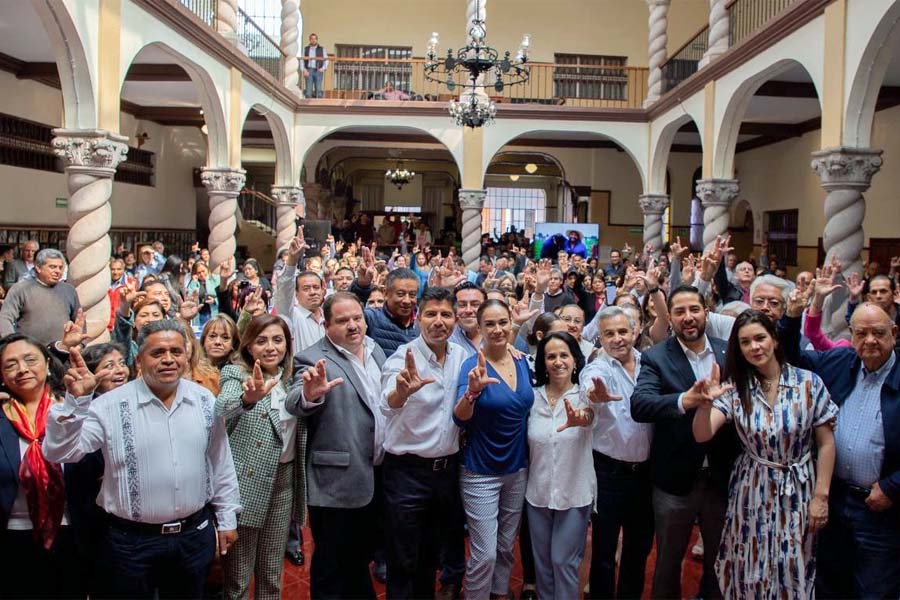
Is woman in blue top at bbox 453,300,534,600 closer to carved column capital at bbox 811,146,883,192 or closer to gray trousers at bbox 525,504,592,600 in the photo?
gray trousers at bbox 525,504,592,600

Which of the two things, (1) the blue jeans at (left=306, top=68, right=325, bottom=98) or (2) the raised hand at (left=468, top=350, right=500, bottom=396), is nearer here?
(2) the raised hand at (left=468, top=350, right=500, bottom=396)

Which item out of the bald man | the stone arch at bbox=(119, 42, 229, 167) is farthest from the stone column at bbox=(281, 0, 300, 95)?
the bald man

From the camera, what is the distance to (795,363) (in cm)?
A: 339

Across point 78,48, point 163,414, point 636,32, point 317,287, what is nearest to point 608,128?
point 636,32

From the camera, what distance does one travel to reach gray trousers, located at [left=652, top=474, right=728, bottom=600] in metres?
3.20

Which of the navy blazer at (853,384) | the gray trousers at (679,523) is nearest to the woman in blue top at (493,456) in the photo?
the gray trousers at (679,523)

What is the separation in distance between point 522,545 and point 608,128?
13.2 m

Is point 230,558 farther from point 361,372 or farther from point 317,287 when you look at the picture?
point 317,287

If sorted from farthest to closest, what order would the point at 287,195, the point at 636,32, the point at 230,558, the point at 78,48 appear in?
1. the point at 636,32
2. the point at 287,195
3. the point at 78,48
4. the point at 230,558

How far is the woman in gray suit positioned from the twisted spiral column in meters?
6.67

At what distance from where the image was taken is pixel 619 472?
3309 mm

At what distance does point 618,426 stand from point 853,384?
104 cm

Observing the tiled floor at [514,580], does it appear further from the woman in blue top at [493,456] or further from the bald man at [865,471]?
the bald man at [865,471]

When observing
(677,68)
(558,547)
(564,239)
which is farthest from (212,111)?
(677,68)
